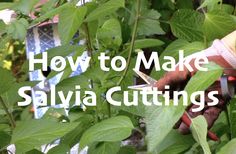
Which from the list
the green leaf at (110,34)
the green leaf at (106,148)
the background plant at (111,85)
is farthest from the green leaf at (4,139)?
the green leaf at (110,34)

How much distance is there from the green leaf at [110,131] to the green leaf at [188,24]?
24 cm

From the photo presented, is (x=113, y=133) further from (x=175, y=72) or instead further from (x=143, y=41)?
(x=143, y=41)

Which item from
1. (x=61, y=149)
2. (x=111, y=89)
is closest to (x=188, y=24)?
(x=111, y=89)

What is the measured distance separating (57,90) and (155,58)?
172 millimetres

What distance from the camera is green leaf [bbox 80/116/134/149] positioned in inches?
26.0

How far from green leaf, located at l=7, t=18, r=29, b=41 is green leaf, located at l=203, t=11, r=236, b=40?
0.31 metres

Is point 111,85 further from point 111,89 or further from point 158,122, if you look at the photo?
point 158,122

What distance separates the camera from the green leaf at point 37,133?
674 millimetres

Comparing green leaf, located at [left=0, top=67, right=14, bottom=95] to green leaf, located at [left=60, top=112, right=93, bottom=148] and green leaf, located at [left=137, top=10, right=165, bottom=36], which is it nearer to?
green leaf, located at [left=60, top=112, right=93, bottom=148]

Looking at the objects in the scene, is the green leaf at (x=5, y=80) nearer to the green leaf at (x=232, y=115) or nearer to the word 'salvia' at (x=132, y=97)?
the word 'salvia' at (x=132, y=97)

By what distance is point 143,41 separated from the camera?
880 mm

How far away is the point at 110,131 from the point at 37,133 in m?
0.10

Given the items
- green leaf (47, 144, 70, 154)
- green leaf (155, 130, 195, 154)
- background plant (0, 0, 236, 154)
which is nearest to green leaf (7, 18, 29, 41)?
background plant (0, 0, 236, 154)

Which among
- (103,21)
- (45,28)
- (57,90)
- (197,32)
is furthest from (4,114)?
(45,28)
